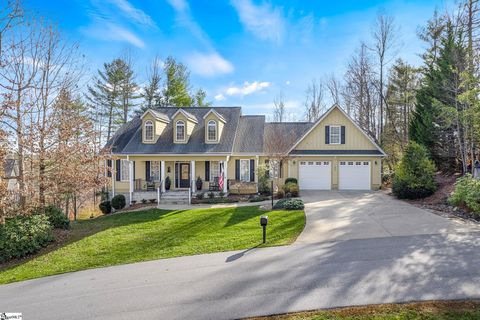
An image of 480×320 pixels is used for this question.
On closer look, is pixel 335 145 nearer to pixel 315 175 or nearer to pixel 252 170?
pixel 315 175

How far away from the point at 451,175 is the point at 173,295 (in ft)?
67.7

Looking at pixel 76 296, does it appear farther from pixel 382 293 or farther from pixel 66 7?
pixel 66 7

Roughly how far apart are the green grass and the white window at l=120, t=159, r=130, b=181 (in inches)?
288

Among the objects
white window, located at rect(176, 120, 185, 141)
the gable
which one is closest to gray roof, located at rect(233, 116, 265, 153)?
the gable

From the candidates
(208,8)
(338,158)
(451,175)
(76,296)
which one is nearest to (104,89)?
(208,8)

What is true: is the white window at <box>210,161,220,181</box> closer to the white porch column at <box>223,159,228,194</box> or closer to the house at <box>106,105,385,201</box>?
the house at <box>106,105,385,201</box>

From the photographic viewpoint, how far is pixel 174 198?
17797 mm

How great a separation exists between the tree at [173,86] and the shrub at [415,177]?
81.1ft

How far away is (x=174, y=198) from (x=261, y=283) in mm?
13039

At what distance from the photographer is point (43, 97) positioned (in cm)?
1220

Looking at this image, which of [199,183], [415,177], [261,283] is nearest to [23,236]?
[261,283]

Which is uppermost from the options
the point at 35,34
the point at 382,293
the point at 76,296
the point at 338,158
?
the point at 35,34

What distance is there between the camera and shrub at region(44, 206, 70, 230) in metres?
11.4

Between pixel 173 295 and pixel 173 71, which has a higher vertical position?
pixel 173 71
